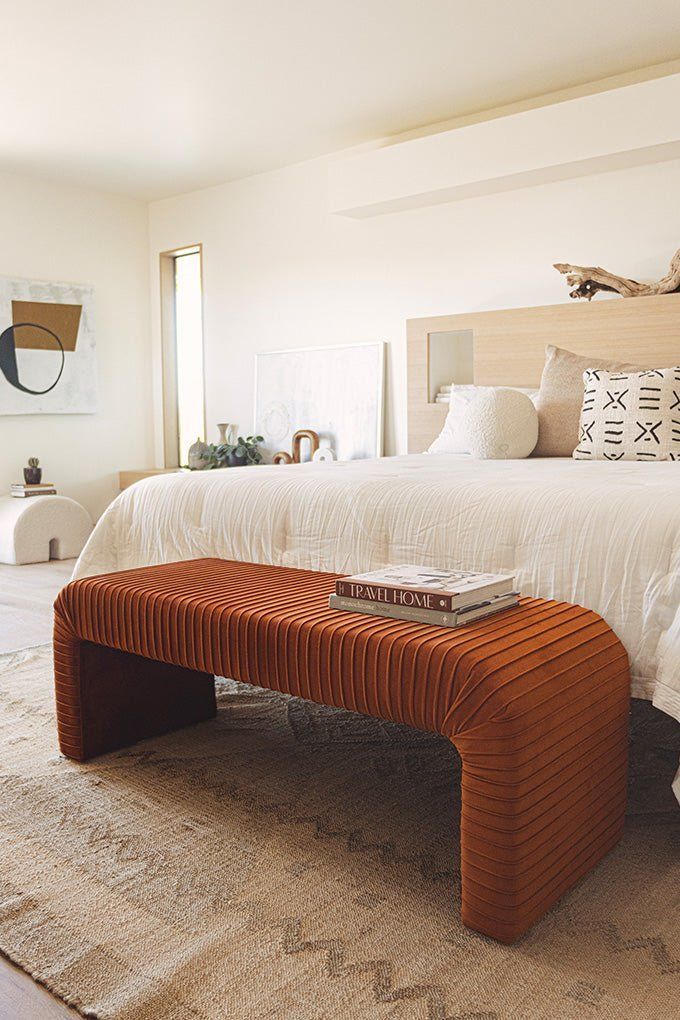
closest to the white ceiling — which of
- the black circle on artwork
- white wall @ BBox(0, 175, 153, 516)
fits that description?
white wall @ BBox(0, 175, 153, 516)

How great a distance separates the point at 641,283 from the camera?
13.8 feet

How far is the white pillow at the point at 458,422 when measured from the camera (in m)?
3.58

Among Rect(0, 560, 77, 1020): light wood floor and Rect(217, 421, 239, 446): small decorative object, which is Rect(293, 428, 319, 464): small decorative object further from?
Rect(0, 560, 77, 1020): light wood floor

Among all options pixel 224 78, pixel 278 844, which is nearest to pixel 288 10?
pixel 224 78

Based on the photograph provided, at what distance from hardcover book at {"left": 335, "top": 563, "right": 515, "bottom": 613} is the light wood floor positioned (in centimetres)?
84

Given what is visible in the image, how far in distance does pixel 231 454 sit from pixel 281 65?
2.37m

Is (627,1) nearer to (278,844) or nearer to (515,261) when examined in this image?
(515,261)

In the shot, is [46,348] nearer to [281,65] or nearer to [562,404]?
[281,65]

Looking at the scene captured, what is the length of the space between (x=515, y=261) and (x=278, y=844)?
3.72 m

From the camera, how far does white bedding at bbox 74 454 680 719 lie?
5.84 feet

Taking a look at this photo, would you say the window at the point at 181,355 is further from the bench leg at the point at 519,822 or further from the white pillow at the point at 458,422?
the bench leg at the point at 519,822

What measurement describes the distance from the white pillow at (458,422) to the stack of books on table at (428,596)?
1808mm

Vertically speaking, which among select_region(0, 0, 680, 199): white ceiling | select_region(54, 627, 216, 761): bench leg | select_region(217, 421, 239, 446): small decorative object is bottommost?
select_region(54, 627, 216, 761): bench leg

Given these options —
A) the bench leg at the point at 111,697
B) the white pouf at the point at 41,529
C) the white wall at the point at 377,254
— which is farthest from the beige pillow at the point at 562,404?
the white pouf at the point at 41,529
